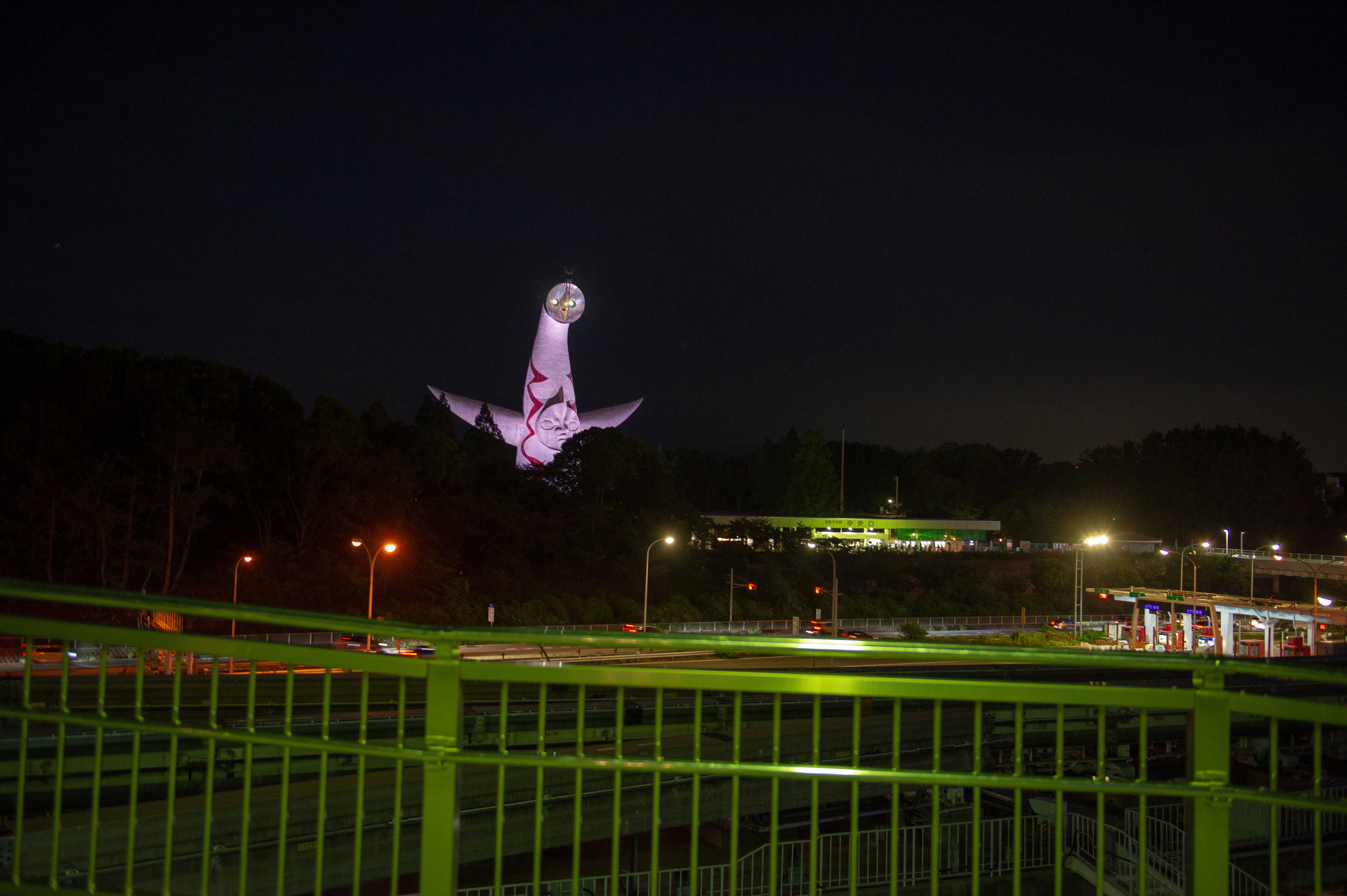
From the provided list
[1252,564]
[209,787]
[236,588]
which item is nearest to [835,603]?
[236,588]

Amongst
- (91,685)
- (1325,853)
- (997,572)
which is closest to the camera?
(1325,853)

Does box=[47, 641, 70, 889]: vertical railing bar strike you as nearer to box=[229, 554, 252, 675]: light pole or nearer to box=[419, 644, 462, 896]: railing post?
box=[419, 644, 462, 896]: railing post

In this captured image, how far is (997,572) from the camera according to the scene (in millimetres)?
47500

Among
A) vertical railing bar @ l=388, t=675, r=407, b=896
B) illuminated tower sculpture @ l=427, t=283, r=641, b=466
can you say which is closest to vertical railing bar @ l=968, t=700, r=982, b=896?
vertical railing bar @ l=388, t=675, r=407, b=896

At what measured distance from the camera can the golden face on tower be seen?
4616 cm

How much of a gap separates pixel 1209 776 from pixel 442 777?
2112 millimetres

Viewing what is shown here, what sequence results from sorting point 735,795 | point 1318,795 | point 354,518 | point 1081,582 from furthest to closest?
point 1081,582 < point 354,518 < point 1318,795 < point 735,795

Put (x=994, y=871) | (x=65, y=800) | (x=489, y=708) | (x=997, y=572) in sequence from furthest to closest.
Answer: (x=997, y=572) → (x=489, y=708) → (x=994, y=871) → (x=65, y=800)

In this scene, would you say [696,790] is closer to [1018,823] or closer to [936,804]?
[936,804]

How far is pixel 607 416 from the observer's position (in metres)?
53.2

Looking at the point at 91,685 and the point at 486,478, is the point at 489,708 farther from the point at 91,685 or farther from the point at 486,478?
the point at 486,478

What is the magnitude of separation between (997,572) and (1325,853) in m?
40.9

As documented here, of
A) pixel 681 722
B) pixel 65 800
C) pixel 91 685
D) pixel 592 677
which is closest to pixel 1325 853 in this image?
pixel 681 722

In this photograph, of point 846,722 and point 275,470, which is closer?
point 846,722
